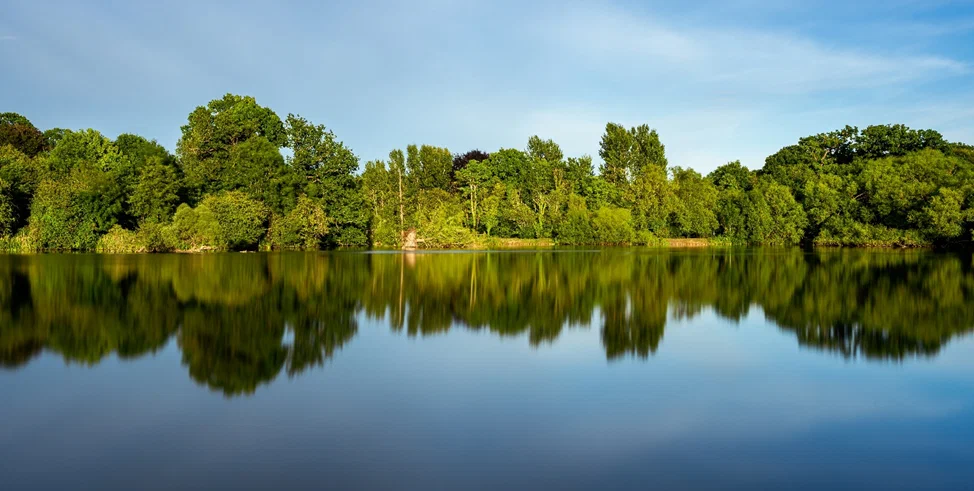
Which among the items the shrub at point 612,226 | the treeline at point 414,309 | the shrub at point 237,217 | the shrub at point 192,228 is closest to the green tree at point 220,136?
the shrub at point 237,217

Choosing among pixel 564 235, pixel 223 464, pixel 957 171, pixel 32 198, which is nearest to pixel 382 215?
pixel 564 235

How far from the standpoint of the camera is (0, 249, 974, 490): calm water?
5.68 m

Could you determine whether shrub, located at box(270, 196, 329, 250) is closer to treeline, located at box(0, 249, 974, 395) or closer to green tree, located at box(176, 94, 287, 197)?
green tree, located at box(176, 94, 287, 197)

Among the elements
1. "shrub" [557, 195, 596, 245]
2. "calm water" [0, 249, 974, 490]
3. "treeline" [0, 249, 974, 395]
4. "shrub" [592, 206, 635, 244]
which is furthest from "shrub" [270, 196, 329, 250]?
"calm water" [0, 249, 974, 490]

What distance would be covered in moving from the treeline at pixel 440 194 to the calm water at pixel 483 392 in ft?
109

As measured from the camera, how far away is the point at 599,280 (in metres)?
23.0

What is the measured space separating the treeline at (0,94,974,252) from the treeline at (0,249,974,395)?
2279 cm

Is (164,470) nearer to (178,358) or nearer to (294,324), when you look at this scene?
(178,358)

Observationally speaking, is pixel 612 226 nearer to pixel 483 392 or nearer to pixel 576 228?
pixel 576 228

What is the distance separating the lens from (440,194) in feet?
237

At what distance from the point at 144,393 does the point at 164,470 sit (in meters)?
3.01

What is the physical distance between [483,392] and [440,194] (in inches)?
2548

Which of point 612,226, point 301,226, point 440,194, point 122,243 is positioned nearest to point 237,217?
point 301,226

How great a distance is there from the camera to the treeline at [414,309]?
11062 mm
